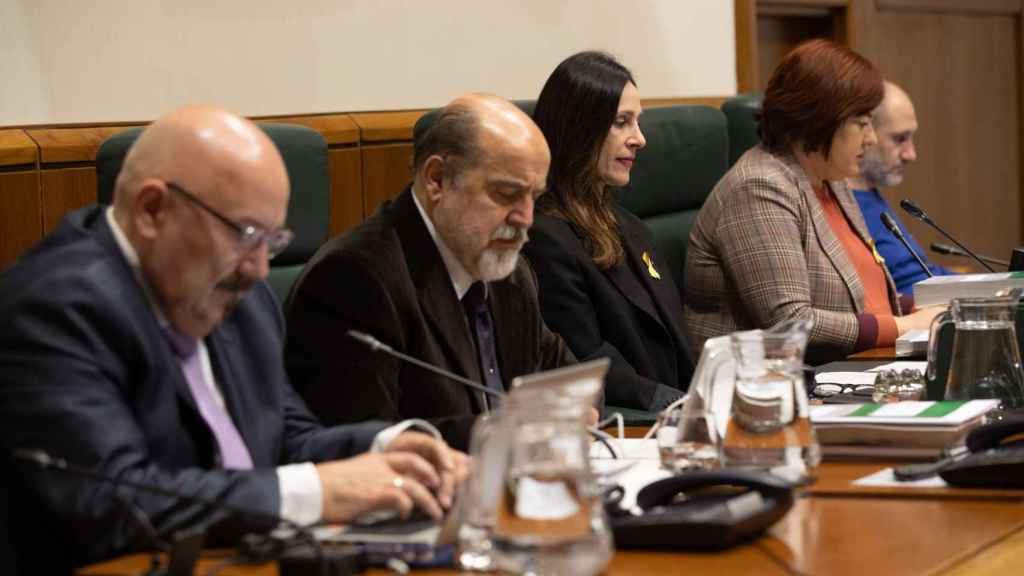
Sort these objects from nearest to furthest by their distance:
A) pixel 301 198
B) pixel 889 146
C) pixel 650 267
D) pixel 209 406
Result: pixel 209 406 < pixel 301 198 < pixel 650 267 < pixel 889 146

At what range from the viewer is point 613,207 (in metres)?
3.50

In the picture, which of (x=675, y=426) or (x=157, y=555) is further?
(x=675, y=426)

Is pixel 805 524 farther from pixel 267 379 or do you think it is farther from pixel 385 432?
pixel 267 379

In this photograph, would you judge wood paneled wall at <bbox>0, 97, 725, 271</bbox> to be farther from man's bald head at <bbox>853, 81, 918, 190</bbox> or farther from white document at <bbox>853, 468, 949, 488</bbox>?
man's bald head at <bbox>853, 81, 918, 190</bbox>

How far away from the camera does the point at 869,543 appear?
5.37 ft

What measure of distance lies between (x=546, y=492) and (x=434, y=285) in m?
1.11

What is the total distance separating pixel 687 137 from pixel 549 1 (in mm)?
691

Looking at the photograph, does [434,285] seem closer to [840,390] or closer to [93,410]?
[840,390]

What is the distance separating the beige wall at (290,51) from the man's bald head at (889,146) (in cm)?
72

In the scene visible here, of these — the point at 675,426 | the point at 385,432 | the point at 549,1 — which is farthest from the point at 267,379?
the point at 549,1

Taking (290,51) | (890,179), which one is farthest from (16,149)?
(890,179)

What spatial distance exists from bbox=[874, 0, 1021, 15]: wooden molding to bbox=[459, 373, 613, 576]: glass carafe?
5.25 m

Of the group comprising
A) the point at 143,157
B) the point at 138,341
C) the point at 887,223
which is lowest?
the point at 887,223

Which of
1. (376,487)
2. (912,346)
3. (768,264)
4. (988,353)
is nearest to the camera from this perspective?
(376,487)
